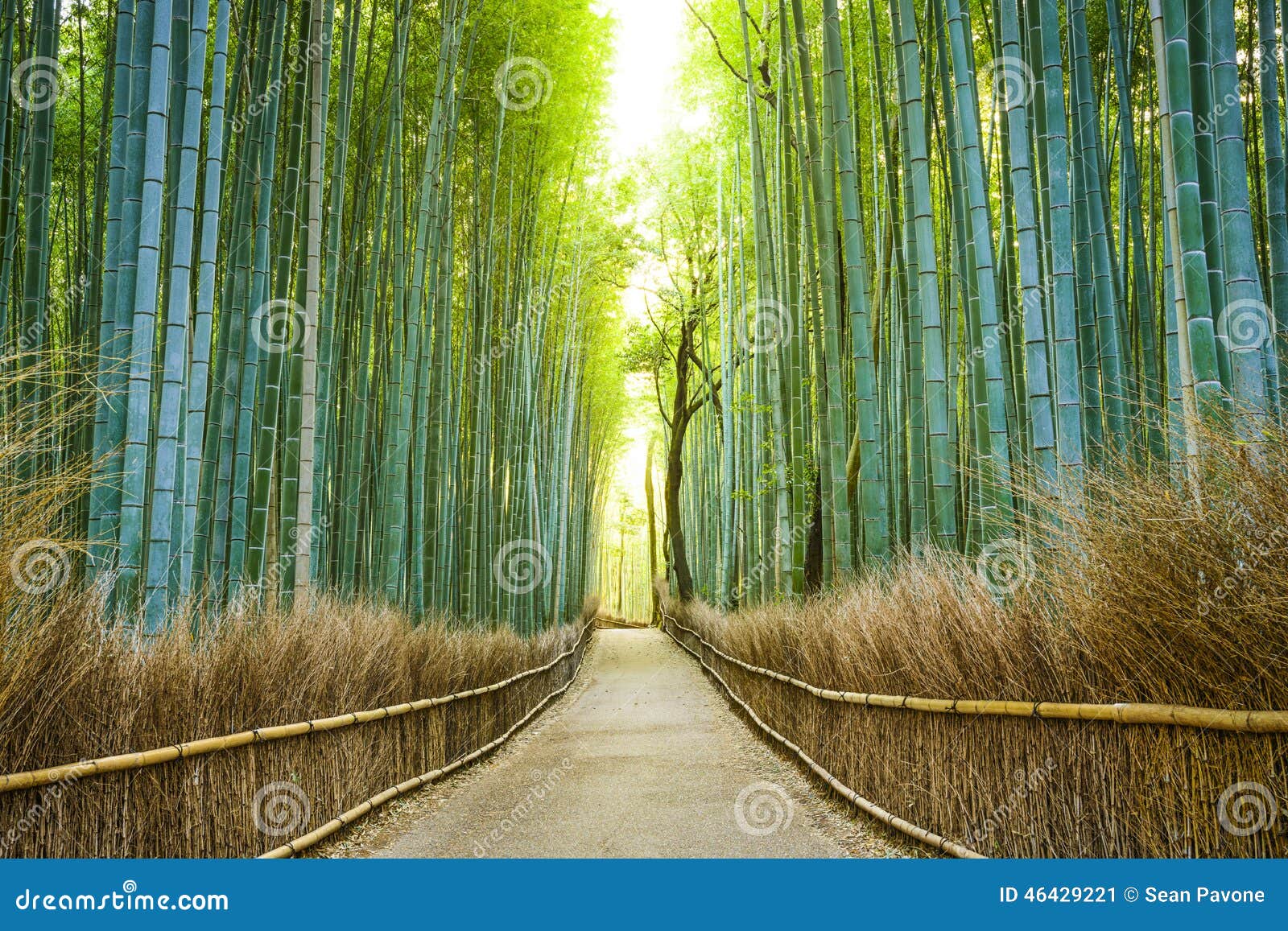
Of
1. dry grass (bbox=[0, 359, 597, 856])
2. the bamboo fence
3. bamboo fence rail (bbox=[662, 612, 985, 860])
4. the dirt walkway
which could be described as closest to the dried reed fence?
dry grass (bbox=[0, 359, 597, 856])

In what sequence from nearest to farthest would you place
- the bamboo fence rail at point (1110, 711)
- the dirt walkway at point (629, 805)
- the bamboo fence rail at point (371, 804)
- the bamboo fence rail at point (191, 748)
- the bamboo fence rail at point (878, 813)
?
the bamboo fence rail at point (1110, 711), the bamboo fence rail at point (191, 748), the bamboo fence rail at point (878, 813), the bamboo fence rail at point (371, 804), the dirt walkway at point (629, 805)

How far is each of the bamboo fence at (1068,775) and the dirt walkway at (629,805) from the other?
0.23 m

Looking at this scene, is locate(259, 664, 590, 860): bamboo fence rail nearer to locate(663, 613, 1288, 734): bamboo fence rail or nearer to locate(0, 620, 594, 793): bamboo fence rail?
locate(0, 620, 594, 793): bamboo fence rail

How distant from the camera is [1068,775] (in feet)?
7.00

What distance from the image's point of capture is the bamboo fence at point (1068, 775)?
5.46 feet

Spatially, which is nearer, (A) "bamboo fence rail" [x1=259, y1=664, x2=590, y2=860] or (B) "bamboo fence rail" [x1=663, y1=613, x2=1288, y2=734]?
(B) "bamboo fence rail" [x1=663, y1=613, x2=1288, y2=734]

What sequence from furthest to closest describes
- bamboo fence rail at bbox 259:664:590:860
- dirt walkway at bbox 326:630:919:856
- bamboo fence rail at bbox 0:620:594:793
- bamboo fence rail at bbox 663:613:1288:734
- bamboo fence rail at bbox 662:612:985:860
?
dirt walkway at bbox 326:630:919:856
bamboo fence rail at bbox 259:664:590:860
bamboo fence rail at bbox 662:612:985:860
bamboo fence rail at bbox 0:620:594:793
bamboo fence rail at bbox 663:613:1288:734

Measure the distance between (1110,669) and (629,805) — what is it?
2135 mm

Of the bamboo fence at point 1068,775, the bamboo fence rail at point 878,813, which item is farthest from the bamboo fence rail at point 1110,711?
the bamboo fence rail at point 878,813

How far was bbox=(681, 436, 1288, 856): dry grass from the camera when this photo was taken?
1610 millimetres

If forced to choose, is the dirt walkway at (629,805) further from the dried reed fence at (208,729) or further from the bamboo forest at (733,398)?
the dried reed fence at (208,729)

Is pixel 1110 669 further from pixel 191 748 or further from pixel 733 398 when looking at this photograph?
pixel 733 398

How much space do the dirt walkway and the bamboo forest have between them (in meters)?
0.14

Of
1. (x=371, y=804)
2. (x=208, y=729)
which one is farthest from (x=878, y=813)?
(x=208, y=729)
